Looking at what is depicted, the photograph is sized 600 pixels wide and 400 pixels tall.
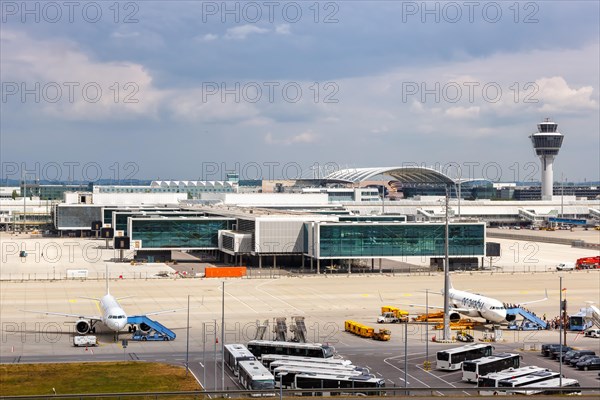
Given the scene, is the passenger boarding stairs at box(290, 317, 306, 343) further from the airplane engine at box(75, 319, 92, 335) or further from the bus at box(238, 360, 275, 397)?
the airplane engine at box(75, 319, 92, 335)

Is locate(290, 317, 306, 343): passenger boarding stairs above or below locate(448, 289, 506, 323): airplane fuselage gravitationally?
below

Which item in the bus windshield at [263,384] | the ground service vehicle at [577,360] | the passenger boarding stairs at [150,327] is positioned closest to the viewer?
the bus windshield at [263,384]

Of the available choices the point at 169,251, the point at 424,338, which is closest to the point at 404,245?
the point at 169,251

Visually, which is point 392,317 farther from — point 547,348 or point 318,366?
point 318,366

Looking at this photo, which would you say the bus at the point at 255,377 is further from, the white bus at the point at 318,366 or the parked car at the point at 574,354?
the parked car at the point at 574,354

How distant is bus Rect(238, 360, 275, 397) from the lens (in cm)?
4753

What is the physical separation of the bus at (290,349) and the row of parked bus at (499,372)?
22.9 ft

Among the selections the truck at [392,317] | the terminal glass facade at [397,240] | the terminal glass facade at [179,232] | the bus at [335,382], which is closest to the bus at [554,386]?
the bus at [335,382]

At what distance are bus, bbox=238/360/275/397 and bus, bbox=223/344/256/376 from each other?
1.13 metres

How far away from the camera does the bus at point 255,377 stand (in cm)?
4753

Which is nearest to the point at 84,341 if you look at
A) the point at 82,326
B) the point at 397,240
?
the point at 82,326

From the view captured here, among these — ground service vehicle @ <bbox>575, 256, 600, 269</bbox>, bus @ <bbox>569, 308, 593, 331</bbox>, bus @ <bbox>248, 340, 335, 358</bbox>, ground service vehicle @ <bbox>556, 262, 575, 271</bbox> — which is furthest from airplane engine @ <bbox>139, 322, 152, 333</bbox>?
ground service vehicle @ <bbox>575, 256, 600, 269</bbox>

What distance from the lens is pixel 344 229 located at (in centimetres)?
11781

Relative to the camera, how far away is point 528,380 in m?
49.9
